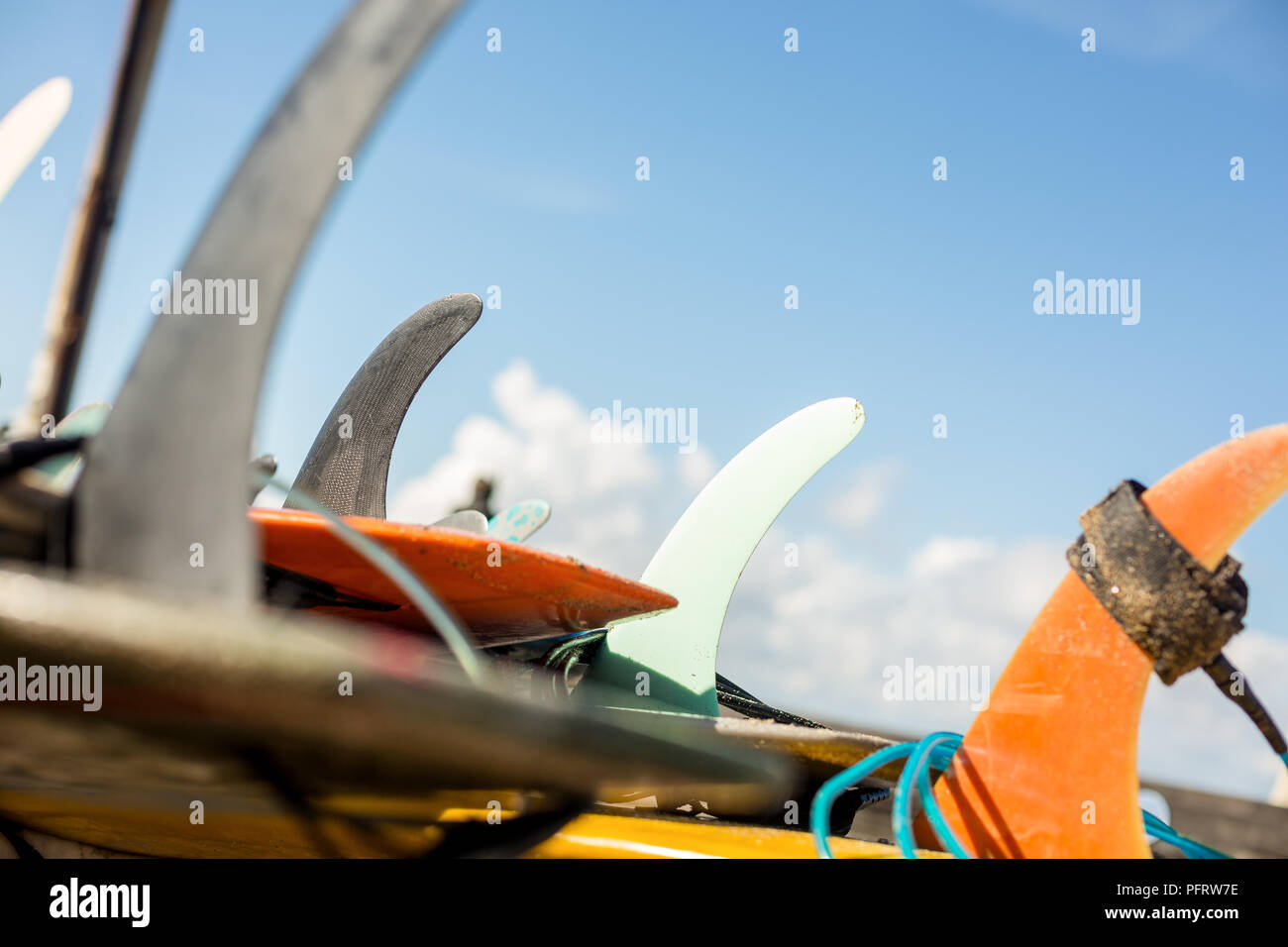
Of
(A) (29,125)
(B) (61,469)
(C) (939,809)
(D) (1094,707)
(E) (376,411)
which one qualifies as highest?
(A) (29,125)

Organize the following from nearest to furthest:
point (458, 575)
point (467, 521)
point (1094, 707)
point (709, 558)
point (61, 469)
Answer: point (61, 469), point (1094, 707), point (458, 575), point (467, 521), point (709, 558)

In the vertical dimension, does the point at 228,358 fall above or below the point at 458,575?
above

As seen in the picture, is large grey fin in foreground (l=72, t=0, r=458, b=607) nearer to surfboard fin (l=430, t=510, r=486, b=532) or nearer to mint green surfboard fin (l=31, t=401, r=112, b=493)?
mint green surfboard fin (l=31, t=401, r=112, b=493)

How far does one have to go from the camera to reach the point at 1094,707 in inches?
60.1

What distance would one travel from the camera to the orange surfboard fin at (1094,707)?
4.92ft

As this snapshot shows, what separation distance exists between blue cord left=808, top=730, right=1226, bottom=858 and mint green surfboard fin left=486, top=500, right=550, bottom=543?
1.48 m

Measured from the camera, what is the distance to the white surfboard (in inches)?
72.9

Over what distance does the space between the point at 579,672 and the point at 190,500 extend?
1582 millimetres

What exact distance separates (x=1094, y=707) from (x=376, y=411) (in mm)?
2205

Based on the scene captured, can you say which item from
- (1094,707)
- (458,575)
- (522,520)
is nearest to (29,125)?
(458,575)

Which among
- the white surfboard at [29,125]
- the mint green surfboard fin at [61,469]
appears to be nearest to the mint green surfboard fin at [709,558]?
the mint green surfboard fin at [61,469]

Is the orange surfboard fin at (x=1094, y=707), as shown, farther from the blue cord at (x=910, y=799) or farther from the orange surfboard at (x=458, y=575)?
the orange surfboard at (x=458, y=575)

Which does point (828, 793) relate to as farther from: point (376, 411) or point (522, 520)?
point (376, 411)
